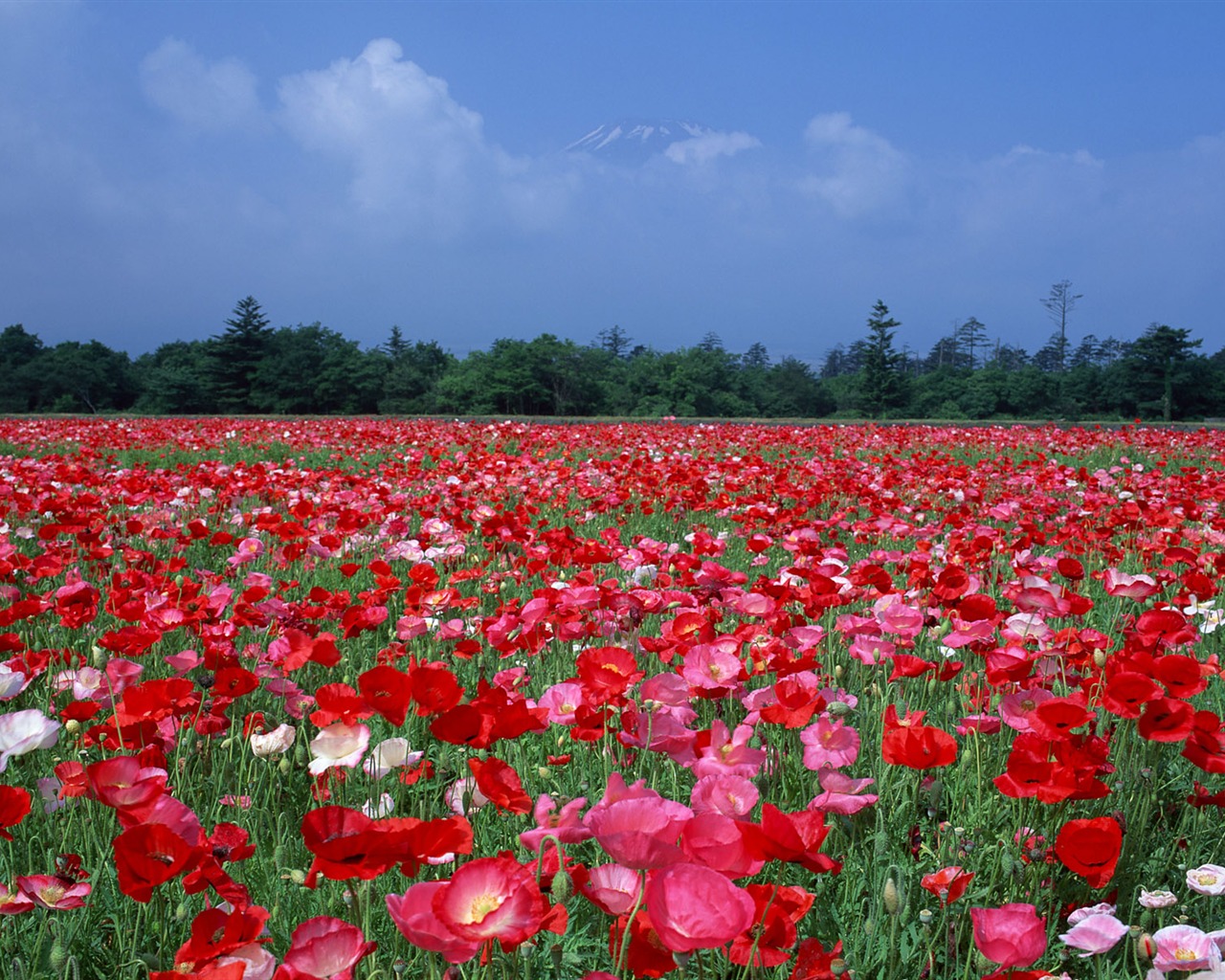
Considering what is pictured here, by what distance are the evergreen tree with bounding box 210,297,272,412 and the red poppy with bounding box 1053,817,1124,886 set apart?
4613cm

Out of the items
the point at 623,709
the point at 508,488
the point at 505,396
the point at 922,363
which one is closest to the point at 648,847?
the point at 623,709

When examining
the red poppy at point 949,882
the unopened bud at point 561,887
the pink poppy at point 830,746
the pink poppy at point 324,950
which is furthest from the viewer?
the pink poppy at point 830,746

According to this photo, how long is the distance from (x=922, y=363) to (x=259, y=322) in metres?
87.3

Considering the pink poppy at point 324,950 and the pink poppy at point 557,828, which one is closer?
the pink poppy at point 324,950

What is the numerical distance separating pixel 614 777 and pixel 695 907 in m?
0.33

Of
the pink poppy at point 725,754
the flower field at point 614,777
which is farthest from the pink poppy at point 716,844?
the pink poppy at point 725,754

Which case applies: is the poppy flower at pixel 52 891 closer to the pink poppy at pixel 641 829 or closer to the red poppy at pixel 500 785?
the red poppy at pixel 500 785

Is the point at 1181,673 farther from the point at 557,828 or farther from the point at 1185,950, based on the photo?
the point at 557,828

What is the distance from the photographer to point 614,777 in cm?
118

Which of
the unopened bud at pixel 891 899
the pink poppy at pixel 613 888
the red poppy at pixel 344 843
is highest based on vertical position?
the red poppy at pixel 344 843

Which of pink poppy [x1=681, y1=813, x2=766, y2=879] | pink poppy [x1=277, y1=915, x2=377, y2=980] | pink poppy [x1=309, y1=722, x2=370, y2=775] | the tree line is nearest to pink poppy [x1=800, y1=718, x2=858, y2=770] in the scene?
pink poppy [x1=681, y1=813, x2=766, y2=879]

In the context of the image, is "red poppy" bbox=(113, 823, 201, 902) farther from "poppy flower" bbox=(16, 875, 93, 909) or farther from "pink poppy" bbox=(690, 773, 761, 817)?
"pink poppy" bbox=(690, 773, 761, 817)

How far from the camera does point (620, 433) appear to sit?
41.5 feet

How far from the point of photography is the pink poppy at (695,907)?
32.7 inches
